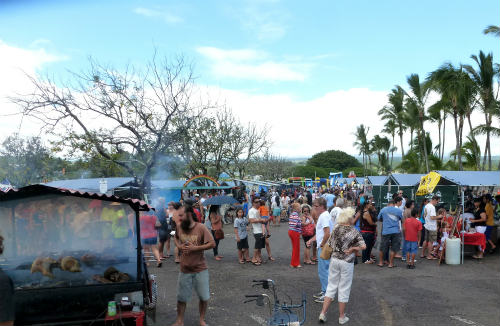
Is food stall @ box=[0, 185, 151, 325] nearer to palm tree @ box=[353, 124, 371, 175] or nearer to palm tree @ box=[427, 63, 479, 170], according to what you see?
palm tree @ box=[427, 63, 479, 170]

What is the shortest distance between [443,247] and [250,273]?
4.83 meters

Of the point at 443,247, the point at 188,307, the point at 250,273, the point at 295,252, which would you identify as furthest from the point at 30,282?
the point at 443,247

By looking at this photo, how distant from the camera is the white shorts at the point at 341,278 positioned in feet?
18.3

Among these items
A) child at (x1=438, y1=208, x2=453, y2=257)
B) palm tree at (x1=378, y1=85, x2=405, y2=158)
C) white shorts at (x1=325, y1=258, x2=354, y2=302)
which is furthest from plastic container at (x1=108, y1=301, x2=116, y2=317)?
palm tree at (x1=378, y1=85, x2=405, y2=158)

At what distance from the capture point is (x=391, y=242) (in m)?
9.70

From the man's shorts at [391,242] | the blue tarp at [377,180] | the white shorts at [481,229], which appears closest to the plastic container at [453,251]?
the man's shorts at [391,242]

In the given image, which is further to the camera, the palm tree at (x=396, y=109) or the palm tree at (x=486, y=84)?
the palm tree at (x=396, y=109)

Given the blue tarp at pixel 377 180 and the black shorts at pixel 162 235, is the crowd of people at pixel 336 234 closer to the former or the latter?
the black shorts at pixel 162 235

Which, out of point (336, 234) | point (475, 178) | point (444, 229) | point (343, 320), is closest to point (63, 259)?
point (336, 234)

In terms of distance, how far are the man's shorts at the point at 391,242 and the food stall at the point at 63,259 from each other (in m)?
6.50

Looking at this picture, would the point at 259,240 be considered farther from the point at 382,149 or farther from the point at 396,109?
the point at 382,149

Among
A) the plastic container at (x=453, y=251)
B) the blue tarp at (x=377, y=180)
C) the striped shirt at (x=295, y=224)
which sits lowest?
the plastic container at (x=453, y=251)

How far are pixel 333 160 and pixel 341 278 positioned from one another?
339 feet

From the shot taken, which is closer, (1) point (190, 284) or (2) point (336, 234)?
(1) point (190, 284)
